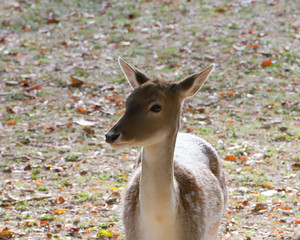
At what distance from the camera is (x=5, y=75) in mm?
9531

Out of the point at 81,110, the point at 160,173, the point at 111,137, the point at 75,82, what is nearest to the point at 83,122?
the point at 81,110

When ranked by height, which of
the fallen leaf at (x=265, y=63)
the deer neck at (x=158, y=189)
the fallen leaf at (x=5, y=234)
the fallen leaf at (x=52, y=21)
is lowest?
the fallen leaf at (x=265, y=63)

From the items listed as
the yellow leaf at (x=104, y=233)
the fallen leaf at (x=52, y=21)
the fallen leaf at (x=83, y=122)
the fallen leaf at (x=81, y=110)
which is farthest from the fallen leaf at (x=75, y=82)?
the yellow leaf at (x=104, y=233)

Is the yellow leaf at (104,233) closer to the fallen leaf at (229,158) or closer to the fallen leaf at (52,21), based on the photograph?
the fallen leaf at (229,158)

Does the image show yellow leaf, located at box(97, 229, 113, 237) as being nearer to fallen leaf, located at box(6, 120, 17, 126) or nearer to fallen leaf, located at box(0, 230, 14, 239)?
fallen leaf, located at box(0, 230, 14, 239)

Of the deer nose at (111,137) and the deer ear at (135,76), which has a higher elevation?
the deer ear at (135,76)

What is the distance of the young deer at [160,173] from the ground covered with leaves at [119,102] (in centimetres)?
118

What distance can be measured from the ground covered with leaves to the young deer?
1.18 metres

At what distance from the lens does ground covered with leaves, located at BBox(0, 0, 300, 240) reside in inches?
222

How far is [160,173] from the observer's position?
142 inches

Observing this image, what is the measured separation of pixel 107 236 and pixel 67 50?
6253 millimetres

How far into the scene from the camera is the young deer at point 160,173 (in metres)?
3.46

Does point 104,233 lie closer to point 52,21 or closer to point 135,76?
point 135,76

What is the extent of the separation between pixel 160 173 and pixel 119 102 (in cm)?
512
